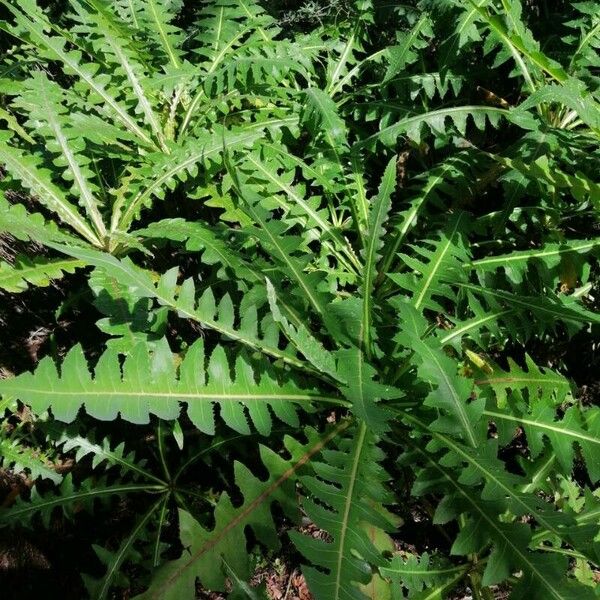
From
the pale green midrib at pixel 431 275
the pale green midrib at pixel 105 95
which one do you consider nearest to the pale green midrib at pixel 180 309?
the pale green midrib at pixel 431 275

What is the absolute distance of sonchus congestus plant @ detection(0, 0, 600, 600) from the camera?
1178 millimetres

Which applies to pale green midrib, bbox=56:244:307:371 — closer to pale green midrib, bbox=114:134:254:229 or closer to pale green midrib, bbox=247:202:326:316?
pale green midrib, bbox=247:202:326:316

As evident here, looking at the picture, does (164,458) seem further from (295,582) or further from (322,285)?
(322,285)


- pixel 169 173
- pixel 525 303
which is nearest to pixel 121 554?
pixel 169 173

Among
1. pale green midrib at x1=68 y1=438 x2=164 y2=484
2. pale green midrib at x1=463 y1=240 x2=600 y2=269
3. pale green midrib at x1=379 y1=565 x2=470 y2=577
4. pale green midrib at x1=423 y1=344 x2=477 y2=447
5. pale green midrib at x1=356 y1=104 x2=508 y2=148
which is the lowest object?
pale green midrib at x1=379 y1=565 x2=470 y2=577

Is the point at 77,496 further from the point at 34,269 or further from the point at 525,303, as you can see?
the point at 525,303

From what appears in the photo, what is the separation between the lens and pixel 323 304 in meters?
1.52

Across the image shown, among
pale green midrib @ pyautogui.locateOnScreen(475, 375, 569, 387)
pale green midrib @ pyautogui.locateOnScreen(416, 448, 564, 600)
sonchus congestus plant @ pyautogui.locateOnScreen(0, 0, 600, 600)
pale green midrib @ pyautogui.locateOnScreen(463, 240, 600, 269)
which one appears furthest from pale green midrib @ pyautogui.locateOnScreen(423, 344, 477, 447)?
pale green midrib @ pyautogui.locateOnScreen(463, 240, 600, 269)

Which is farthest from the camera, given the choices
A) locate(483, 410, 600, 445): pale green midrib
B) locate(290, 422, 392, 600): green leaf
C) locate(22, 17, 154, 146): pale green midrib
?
locate(22, 17, 154, 146): pale green midrib

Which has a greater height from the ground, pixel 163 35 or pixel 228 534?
pixel 163 35

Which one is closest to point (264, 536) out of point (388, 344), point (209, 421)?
point (209, 421)

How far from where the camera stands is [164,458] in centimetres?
179

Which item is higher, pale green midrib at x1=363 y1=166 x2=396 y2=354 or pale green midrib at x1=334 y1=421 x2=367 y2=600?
pale green midrib at x1=363 y1=166 x2=396 y2=354

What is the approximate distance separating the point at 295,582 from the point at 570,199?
1.74 meters
